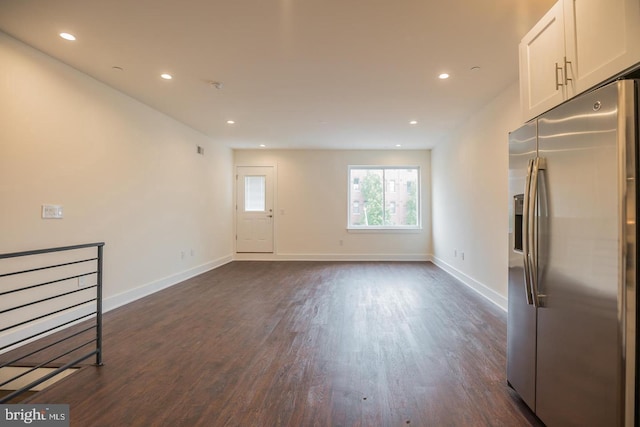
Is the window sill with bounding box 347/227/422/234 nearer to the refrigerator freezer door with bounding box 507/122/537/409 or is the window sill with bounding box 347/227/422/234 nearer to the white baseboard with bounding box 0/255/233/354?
the white baseboard with bounding box 0/255/233/354

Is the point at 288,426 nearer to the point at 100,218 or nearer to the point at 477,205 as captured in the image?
the point at 100,218

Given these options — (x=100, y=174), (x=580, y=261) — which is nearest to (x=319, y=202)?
(x=100, y=174)

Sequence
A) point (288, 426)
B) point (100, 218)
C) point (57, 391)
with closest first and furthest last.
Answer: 1. point (288, 426)
2. point (57, 391)
3. point (100, 218)

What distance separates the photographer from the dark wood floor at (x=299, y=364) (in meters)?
1.77

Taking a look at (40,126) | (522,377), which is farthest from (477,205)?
(40,126)

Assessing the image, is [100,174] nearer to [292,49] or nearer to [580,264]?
[292,49]

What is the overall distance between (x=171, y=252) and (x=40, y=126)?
2460 mm

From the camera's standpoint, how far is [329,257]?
726cm

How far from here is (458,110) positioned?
4.39 metres

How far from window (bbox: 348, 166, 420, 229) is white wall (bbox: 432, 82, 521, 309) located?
1.12 meters

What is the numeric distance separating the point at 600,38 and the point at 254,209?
666 cm

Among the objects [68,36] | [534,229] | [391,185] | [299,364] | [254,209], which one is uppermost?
[68,36]

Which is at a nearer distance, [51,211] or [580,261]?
[580,261]

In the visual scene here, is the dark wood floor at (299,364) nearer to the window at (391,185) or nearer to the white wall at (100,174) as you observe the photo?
the white wall at (100,174)
